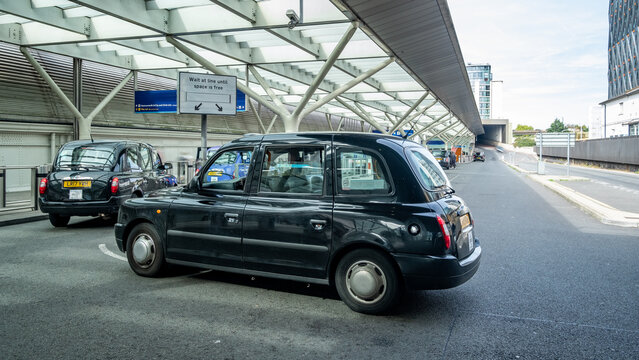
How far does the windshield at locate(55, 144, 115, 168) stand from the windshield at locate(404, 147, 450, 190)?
6754 millimetres

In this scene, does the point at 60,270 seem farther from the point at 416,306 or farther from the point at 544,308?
the point at 544,308

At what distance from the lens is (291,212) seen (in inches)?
182

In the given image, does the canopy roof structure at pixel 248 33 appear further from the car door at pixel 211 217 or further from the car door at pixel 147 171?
the car door at pixel 211 217

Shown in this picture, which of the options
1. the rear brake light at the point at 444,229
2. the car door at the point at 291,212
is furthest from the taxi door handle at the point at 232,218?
the rear brake light at the point at 444,229

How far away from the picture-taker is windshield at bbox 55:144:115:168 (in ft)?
30.6

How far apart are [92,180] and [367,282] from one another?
262 inches

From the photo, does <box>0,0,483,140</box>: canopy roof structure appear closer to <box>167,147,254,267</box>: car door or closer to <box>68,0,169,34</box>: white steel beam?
<box>68,0,169,34</box>: white steel beam

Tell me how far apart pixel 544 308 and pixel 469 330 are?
1072 mm

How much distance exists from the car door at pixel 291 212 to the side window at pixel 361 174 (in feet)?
0.46

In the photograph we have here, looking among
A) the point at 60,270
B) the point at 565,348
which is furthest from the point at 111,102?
the point at 565,348

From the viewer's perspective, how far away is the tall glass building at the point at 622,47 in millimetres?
76419

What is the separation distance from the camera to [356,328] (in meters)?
4.05

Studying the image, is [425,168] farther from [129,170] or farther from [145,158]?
[145,158]

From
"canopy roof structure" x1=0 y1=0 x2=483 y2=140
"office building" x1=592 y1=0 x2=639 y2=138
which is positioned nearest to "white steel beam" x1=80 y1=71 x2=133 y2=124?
"canopy roof structure" x1=0 y1=0 x2=483 y2=140
